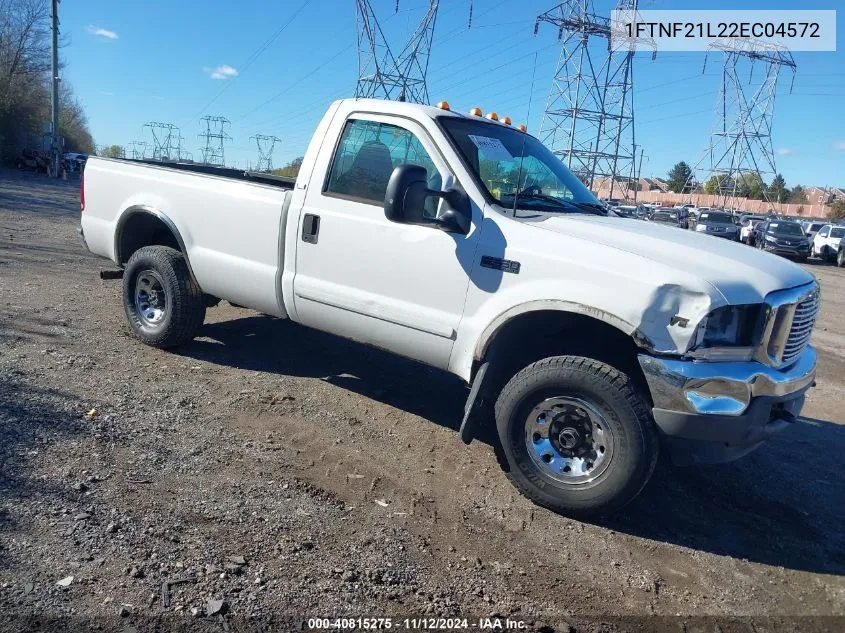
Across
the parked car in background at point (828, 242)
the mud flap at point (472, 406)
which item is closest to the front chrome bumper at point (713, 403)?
the mud flap at point (472, 406)

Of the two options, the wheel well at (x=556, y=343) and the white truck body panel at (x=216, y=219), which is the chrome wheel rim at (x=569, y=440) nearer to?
the wheel well at (x=556, y=343)

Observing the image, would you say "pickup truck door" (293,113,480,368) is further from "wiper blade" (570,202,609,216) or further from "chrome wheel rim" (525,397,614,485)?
"wiper blade" (570,202,609,216)

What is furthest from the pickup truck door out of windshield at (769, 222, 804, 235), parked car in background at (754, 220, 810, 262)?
windshield at (769, 222, 804, 235)

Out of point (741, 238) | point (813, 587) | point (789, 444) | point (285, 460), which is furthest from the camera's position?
point (741, 238)

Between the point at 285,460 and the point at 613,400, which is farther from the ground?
the point at 613,400

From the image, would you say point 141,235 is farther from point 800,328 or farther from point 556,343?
point 800,328

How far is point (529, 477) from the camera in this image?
3693mm

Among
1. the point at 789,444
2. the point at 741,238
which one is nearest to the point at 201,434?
the point at 789,444

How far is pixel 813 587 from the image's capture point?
3203 millimetres

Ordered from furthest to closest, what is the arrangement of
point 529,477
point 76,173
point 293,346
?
point 76,173 < point 293,346 < point 529,477

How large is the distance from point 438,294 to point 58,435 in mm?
2456

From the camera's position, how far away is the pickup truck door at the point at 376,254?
4.00 m

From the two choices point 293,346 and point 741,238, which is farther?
point 741,238

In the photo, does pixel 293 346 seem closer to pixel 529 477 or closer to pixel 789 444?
pixel 529 477
